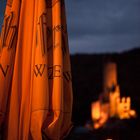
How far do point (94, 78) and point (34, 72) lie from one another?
19941 mm

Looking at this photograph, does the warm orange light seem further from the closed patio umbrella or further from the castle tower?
the closed patio umbrella

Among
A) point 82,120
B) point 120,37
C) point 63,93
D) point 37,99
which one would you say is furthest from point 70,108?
point 120,37

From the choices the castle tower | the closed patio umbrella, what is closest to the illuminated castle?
the castle tower

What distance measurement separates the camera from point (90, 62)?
2425 cm

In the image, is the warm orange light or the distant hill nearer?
the warm orange light

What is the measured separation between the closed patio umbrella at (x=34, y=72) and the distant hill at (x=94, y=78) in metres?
11.4

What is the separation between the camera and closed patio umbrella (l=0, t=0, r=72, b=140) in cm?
110

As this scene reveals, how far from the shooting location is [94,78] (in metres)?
21.0

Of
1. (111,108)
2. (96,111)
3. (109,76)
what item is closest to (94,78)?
(109,76)

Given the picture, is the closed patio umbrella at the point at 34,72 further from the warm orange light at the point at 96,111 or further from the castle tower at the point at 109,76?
the castle tower at the point at 109,76

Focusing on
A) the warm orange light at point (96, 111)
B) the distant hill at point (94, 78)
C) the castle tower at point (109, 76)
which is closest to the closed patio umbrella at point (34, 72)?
the warm orange light at point (96, 111)

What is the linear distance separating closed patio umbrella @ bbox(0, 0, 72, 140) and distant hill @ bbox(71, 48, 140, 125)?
11362mm

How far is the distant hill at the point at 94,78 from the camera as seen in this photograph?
14290 millimetres

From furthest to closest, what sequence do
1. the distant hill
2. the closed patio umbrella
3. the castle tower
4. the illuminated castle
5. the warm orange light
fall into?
1. the distant hill
2. the castle tower
3. the warm orange light
4. the illuminated castle
5. the closed patio umbrella
